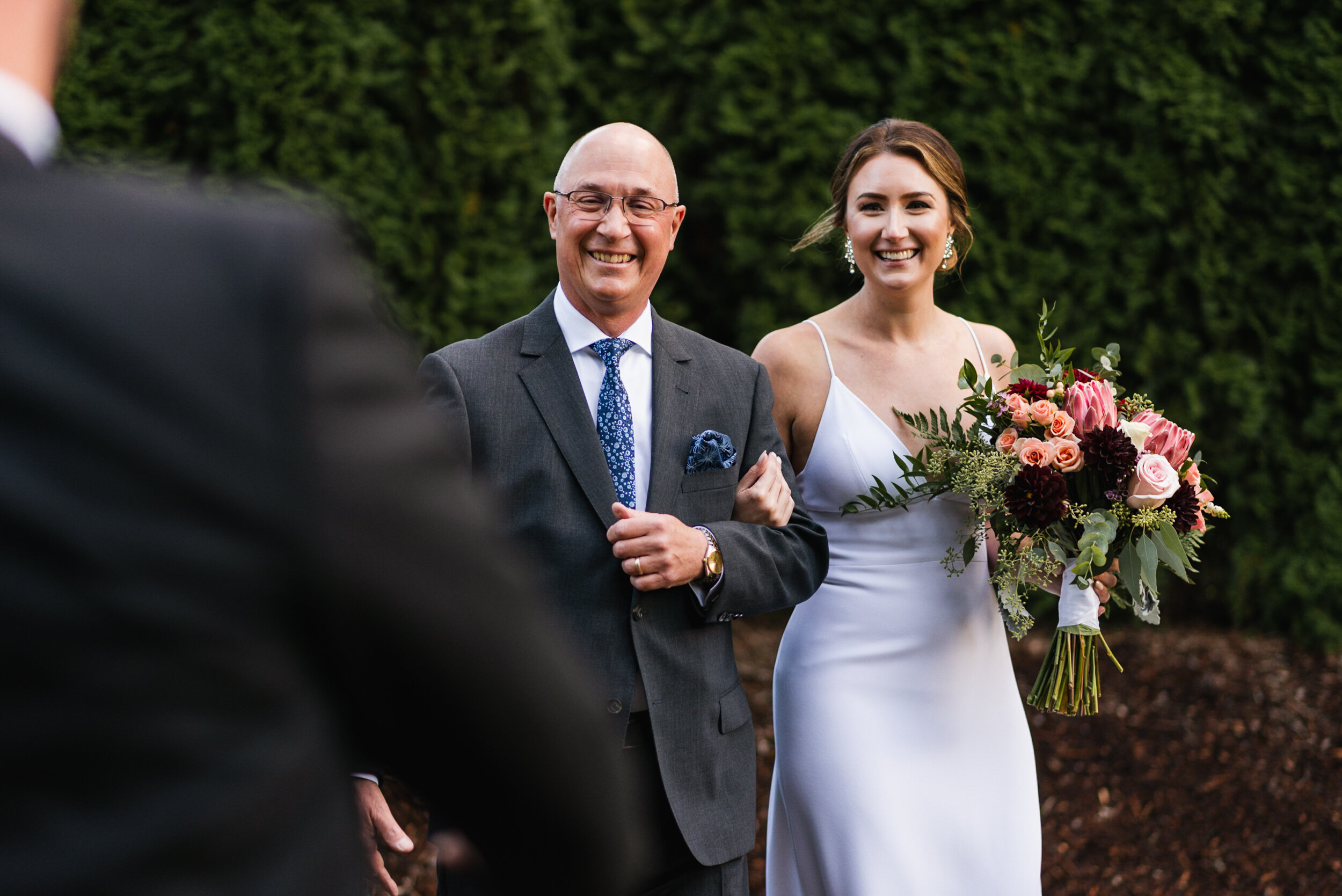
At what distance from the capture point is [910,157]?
3502 mm

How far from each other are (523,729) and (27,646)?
0.99 feet

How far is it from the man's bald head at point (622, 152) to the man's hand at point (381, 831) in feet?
5.28

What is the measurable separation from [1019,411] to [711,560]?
3.63 ft

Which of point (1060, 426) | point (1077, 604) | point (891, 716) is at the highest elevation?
point (1060, 426)

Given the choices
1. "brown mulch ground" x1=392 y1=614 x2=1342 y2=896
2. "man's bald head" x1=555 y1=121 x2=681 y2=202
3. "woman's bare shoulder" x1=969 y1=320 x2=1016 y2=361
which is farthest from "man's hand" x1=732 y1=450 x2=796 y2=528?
"brown mulch ground" x1=392 y1=614 x2=1342 y2=896

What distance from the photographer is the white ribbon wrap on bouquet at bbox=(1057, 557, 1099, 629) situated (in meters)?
3.20

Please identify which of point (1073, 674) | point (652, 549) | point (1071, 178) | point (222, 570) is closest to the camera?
point (222, 570)

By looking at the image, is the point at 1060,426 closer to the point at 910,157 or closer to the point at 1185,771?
the point at 910,157

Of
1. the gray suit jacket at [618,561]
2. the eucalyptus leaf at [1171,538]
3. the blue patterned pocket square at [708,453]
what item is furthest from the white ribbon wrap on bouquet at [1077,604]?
the blue patterned pocket square at [708,453]

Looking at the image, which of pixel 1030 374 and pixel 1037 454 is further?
pixel 1030 374

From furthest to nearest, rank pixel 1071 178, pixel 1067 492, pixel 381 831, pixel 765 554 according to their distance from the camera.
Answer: pixel 1071 178 → pixel 1067 492 → pixel 765 554 → pixel 381 831

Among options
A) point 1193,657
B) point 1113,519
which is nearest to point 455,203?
point 1113,519

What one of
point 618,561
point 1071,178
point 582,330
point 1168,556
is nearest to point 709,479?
point 618,561

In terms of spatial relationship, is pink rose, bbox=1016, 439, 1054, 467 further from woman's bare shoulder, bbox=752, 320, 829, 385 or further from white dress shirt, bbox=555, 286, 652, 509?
white dress shirt, bbox=555, 286, 652, 509
